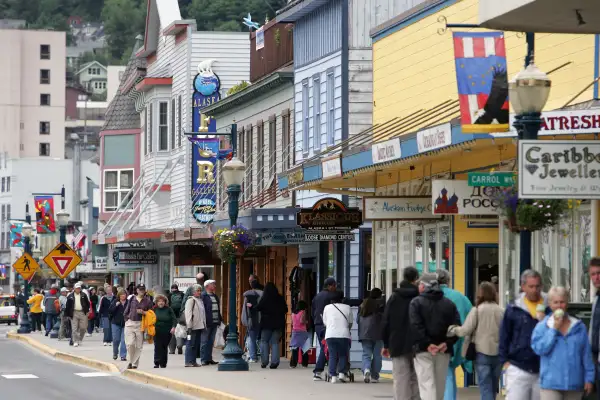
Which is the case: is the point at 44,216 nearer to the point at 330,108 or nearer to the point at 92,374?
the point at 330,108

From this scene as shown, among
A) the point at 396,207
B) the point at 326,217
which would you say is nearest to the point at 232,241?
the point at 326,217

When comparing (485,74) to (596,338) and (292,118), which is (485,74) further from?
(292,118)

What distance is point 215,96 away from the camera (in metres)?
49.4

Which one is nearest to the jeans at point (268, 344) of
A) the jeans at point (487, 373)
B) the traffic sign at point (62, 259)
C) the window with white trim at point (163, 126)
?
the jeans at point (487, 373)

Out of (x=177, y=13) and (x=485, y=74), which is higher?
(x=177, y=13)

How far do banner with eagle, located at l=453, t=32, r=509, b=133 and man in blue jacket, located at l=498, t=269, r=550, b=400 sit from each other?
2860mm

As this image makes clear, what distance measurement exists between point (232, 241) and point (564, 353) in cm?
1685

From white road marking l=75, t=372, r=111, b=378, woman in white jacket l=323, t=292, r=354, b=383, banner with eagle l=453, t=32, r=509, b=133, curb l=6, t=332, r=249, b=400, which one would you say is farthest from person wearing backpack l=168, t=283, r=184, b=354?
banner with eagle l=453, t=32, r=509, b=133

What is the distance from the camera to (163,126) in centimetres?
5569

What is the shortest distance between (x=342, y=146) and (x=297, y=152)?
6.20 meters

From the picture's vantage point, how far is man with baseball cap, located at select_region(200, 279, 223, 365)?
99.1ft

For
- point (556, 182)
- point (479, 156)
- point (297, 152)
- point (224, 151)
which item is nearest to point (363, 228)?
point (297, 152)

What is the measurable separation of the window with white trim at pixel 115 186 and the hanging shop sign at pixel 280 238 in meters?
32.3

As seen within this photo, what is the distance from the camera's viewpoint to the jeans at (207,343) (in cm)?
3062
